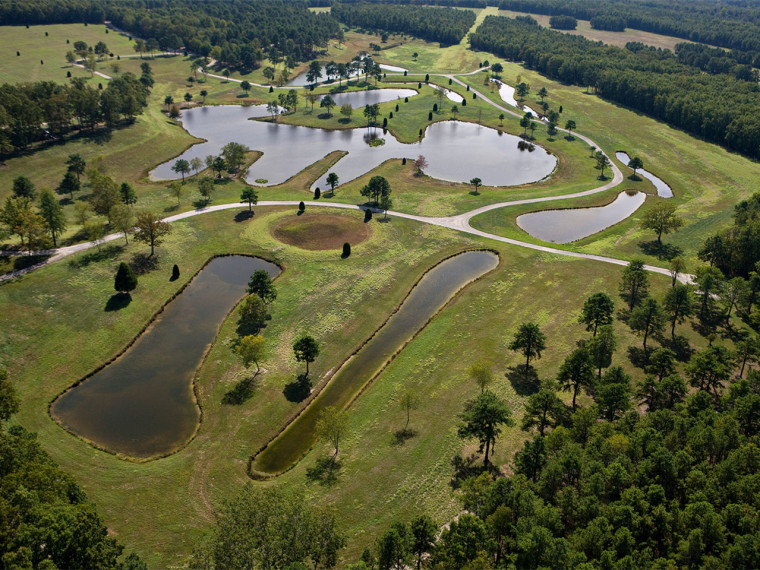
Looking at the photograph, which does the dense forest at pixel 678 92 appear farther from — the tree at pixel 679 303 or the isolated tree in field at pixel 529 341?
the isolated tree in field at pixel 529 341

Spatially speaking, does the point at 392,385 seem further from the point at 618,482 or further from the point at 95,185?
the point at 95,185

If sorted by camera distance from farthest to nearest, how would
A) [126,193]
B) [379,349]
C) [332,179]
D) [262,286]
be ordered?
1. [332,179]
2. [126,193]
3. [262,286]
4. [379,349]

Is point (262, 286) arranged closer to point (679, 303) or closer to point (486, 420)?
point (486, 420)

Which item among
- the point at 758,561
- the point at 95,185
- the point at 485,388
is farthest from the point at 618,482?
the point at 95,185

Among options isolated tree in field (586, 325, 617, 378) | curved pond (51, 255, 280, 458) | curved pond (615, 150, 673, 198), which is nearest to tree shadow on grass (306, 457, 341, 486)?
curved pond (51, 255, 280, 458)

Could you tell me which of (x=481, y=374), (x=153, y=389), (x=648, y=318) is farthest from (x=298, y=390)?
(x=648, y=318)

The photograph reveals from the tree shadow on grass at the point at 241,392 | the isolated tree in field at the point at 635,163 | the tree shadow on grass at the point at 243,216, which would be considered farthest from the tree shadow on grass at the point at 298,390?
the isolated tree in field at the point at 635,163

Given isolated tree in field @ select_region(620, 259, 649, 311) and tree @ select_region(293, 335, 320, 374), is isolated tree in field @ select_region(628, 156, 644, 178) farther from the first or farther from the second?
tree @ select_region(293, 335, 320, 374)
